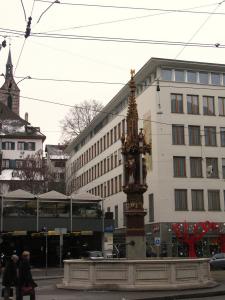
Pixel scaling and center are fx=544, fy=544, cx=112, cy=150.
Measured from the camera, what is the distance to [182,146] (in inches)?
2248

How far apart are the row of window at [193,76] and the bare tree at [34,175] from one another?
22368 millimetres

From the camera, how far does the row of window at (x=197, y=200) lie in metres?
55.7

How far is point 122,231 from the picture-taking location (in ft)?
215

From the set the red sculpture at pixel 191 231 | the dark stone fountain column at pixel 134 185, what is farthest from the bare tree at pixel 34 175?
the dark stone fountain column at pixel 134 185

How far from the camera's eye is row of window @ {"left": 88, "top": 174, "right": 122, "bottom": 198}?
68.2m

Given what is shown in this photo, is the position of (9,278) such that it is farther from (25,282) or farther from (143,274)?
(143,274)

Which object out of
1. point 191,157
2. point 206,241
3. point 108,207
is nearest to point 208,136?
point 191,157

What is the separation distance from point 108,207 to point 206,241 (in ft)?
68.7

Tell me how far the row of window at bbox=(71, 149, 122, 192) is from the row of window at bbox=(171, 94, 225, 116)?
1129cm

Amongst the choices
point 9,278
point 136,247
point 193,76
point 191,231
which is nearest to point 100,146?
point 193,76

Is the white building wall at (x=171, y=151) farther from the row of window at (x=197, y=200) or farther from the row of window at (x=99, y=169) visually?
the row of window at (x=99, y=169)

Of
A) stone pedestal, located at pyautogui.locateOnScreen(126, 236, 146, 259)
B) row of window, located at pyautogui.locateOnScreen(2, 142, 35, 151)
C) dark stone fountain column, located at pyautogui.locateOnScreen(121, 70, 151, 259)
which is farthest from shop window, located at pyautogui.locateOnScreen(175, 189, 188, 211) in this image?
row of window, located at pyautogui.locateOnScreen(2, 142, 35, 151)

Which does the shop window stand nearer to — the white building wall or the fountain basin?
the white building wall

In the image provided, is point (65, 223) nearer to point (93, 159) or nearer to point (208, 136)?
point (208, 136)
